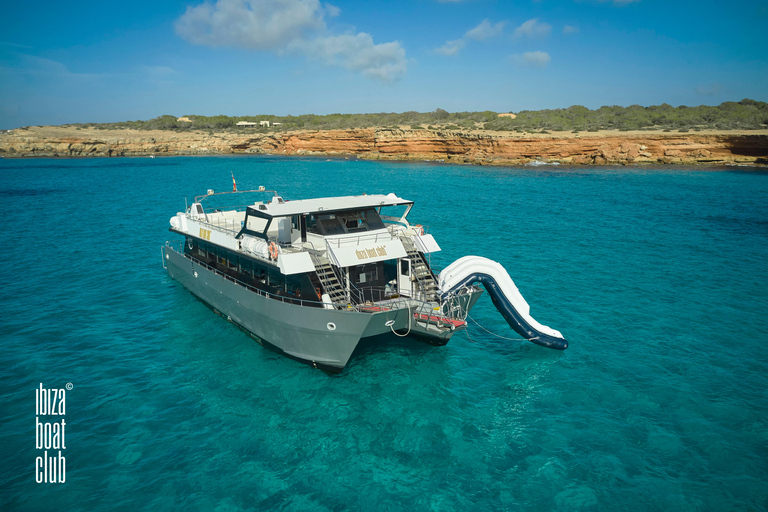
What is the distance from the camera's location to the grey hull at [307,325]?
1470 centimetres

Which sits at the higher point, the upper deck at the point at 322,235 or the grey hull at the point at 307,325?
the upper deck at the point at 322,235

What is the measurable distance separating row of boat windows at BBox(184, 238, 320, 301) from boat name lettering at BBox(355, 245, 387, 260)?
196 cm

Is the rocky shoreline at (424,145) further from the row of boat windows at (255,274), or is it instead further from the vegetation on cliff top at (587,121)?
the row of boat windows at (255,274)

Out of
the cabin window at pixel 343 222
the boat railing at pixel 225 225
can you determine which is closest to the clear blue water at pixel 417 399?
the boat railing at pixel 225 225

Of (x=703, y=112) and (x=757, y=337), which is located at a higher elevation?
(x=703, y=112)

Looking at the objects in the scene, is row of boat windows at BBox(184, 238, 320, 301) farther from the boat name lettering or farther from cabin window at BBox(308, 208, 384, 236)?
cabin window at BBox(308, 208, 384, 236)

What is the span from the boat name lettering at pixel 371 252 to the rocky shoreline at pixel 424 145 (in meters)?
78.5

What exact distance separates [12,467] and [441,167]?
8326cm

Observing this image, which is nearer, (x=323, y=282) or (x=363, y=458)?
(x=363, y=458)

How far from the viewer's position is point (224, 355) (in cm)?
1767

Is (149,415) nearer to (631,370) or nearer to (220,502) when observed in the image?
(220,502)

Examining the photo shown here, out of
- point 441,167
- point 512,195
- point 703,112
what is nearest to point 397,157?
point 441,167

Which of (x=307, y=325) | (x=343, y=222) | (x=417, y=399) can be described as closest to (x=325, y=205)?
(x=343, y=222)

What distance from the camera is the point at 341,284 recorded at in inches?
634
